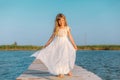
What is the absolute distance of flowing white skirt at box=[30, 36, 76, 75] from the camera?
1191 cm

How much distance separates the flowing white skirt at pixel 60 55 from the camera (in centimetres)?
1191

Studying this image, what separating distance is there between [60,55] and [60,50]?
0.17 m

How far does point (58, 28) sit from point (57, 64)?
1.22 m

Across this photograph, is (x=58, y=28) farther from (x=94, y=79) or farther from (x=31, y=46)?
(x=31, y=46)

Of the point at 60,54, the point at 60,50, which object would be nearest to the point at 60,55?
the point at 60,54

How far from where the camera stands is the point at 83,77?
12.7 meters

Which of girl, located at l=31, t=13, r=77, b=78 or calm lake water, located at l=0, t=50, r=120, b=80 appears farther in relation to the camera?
calm lake water, located at l=0, t=50, r=120, b=80

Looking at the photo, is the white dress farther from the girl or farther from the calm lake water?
the calm lake water

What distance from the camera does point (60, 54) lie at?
11922 millimetres

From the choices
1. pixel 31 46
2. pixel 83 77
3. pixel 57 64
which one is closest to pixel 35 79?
pixel 57 64

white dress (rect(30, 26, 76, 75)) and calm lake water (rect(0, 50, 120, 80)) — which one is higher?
white dress (rect(30, 26, 76, 75))

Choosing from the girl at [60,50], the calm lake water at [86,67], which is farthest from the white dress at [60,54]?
the calm lake water at [86,67]

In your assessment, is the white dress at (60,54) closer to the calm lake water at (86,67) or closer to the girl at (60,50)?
the girl at (60,50)

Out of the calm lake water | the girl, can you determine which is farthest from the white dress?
the calm lake water
